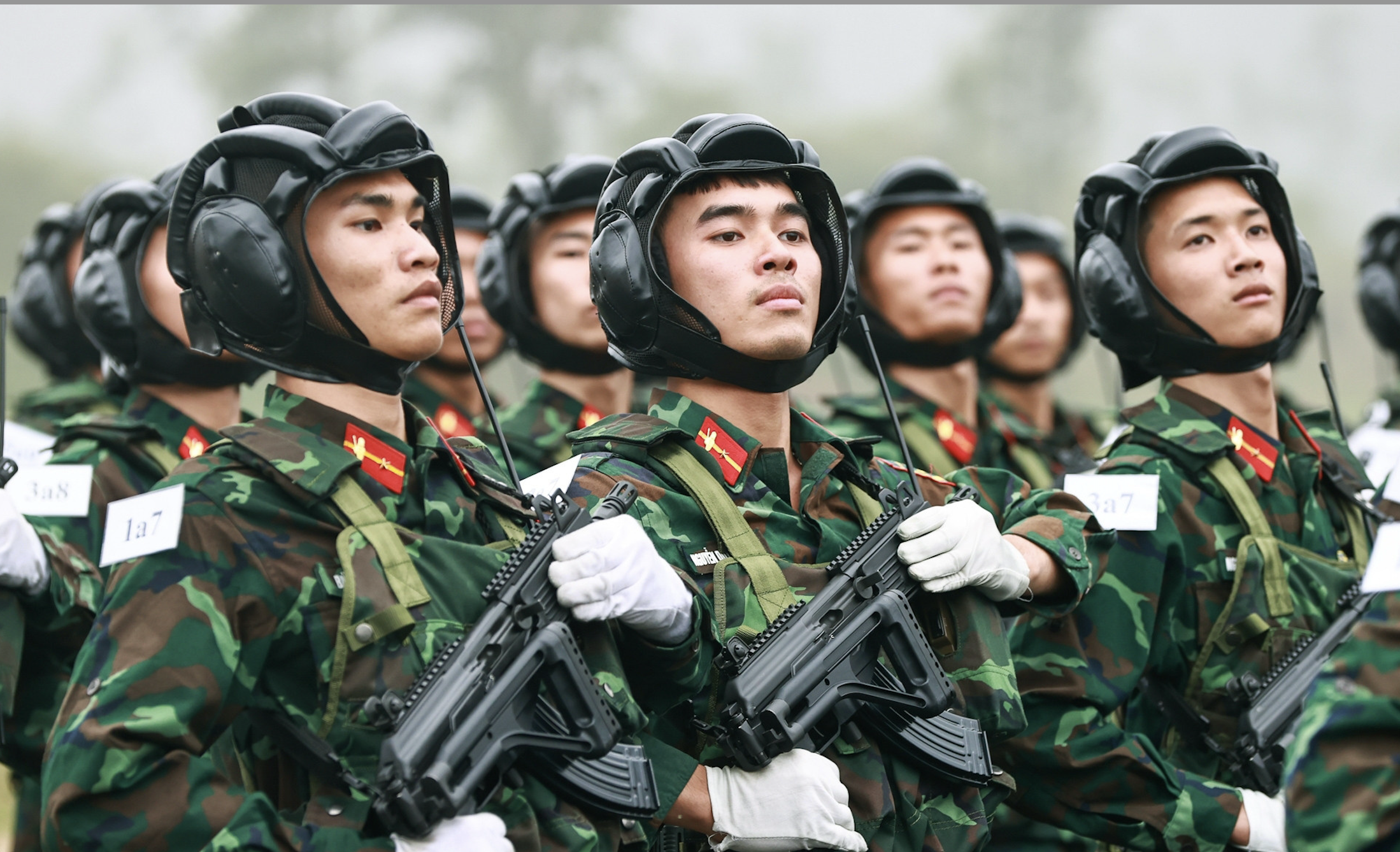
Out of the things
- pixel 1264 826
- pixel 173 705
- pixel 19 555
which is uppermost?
pixel 173 705

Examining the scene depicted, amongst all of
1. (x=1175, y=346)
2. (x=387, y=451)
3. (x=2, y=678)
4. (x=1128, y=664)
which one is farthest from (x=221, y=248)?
(x=1175, y=346)

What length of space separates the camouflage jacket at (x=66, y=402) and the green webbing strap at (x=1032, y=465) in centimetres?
390

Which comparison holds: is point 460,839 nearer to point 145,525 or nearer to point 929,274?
point 145,525

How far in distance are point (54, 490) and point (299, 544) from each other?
2.02 metres

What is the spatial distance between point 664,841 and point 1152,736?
170 centimetres

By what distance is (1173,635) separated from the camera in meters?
4.44

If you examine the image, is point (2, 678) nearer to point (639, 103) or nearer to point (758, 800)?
point (758, 800)

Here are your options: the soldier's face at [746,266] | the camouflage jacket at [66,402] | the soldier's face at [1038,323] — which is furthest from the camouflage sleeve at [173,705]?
the soldier's face at [1038,323]

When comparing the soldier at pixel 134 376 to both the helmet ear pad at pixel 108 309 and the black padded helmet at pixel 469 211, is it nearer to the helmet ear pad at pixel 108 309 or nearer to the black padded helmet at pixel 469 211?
the helmet ear pad at pixel 108 309

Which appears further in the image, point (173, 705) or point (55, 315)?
point (55, 315)

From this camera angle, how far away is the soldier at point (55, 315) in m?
6.79

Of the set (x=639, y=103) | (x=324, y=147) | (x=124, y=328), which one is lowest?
(x=639, y=103)

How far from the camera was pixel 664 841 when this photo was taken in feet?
12.0

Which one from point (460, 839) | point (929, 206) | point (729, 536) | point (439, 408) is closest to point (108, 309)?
point (439, 408)
